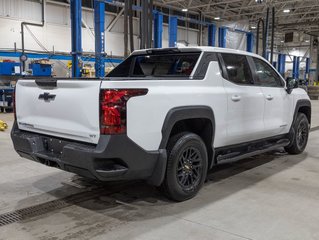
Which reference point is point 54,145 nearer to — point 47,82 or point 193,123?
point 47,82

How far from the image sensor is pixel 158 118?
3.17m

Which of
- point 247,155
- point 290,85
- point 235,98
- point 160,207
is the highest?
Result: point 290,85

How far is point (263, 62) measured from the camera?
4.99m

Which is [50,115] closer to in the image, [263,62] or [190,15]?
[263,62]

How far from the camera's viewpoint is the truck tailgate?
2914 mm

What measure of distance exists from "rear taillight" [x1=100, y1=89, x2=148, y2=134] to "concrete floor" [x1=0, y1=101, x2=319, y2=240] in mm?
885

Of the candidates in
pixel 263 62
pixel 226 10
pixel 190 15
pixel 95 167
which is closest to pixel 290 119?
pixel 263 62

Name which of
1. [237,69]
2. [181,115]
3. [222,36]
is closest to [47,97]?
[181,115]

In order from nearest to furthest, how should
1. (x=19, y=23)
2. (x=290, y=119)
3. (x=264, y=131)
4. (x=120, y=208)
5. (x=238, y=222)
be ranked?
(x=238, y=222) → (x=120, y=208) → (x=264, y=131) → (x=290, y=119) → (x=19, y=23)

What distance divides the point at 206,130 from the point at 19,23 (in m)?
15.4

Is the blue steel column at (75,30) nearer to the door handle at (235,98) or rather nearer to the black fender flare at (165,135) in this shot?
the door handle at (235,98)

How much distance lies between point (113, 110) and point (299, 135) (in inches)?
164

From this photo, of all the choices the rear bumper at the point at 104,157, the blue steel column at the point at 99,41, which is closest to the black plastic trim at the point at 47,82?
the rear bumper at the point at 104,157

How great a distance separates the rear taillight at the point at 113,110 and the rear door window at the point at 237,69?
1.70m
